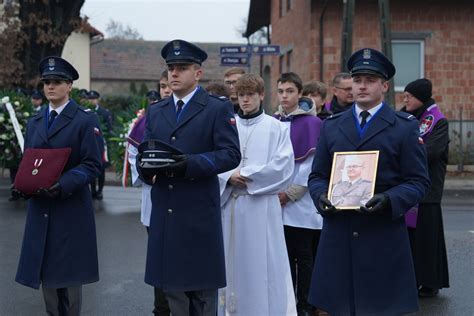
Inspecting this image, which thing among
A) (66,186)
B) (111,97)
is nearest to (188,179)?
(66,186)

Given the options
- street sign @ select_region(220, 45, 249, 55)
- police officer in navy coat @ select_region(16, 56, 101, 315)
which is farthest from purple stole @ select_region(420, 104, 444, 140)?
street sign @ select_region(220, 45, 249, 55)

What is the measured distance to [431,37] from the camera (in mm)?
23797

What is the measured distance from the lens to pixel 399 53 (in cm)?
2408

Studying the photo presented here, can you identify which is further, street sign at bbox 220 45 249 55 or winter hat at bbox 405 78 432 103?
street sign at bbox 220 45 249 55

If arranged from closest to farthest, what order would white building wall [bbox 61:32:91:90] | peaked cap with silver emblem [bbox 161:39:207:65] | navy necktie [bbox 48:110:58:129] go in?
1. peaked cap with silver emblem [bbox 161:39:207:65]
2. navy necktie [bbox 48:110:58:129]
3. white building wall [bbox 61:32:91:90]

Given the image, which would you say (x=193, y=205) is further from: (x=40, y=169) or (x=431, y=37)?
(x=431, y=37)

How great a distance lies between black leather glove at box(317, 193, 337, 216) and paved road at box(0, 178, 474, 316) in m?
2.91

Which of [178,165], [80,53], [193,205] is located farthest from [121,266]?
[80,53]

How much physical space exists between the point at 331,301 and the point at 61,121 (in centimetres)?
229

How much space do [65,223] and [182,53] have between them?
1479 mm

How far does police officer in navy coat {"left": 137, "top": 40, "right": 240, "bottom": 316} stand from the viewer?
5184 millimetres

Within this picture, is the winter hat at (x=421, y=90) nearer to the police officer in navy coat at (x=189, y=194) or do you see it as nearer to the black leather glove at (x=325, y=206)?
the police officer in navy coat at (x=189, y=194)

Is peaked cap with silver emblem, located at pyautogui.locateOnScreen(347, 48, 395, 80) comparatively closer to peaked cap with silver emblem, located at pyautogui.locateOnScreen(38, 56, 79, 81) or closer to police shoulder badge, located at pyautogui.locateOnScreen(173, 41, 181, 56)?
police shoulder badge, located at pyautogui.locateOnScreen(173, 41, 181, 56)

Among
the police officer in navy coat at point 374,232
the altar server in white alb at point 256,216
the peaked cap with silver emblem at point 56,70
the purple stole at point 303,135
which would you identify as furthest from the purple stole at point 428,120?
the peaked cap with silver emblem at point 56,70
